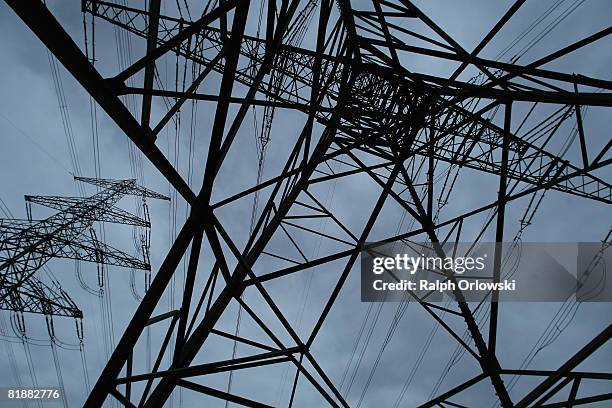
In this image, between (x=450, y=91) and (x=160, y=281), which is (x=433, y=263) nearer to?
(x=450, y=91)

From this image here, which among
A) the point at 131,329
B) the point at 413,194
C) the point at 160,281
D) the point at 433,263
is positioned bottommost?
the point at 131,329

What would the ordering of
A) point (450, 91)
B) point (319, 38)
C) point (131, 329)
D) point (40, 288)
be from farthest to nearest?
point (40, 288)
point (450, 91)
point (319, 38)
point (131, 329)

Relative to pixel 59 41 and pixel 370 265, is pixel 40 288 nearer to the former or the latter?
pixel 370 265

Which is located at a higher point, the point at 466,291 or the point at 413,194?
the point at 413,194

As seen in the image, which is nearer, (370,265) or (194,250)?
(194,250)

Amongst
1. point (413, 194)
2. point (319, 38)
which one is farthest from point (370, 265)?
point (319, 38)

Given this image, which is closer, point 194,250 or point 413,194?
point 194,250

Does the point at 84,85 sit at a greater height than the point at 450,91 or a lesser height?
lesser

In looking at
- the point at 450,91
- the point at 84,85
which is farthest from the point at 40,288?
the point at 450,91

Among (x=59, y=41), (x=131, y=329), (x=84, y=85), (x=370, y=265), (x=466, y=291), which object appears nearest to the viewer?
(x=59, y=41)
